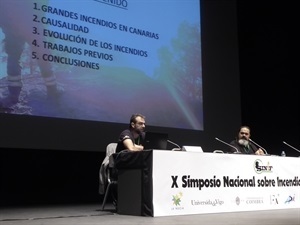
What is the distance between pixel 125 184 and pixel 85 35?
6.55 feet

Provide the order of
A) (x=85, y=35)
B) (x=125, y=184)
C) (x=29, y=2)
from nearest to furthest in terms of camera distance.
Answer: (x=125, y=184), (x=29, y=2), (x=85, y=35)

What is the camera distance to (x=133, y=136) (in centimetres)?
402

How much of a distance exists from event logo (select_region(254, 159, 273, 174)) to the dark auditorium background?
2.57 metres

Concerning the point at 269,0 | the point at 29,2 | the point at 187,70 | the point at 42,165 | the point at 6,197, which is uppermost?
the point at 269,0

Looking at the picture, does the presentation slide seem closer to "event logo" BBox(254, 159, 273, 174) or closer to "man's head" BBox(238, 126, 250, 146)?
"man's head" BBox(238, 126, 250, 146)

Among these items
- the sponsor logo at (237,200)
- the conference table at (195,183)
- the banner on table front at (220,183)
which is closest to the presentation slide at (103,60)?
the conference table at (195,183)

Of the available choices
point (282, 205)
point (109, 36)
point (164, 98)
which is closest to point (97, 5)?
point (109, 36)

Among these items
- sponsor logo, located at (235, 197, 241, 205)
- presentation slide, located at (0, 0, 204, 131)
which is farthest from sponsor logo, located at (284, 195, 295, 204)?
presentation slide, located at (0, 0, 204, 131)

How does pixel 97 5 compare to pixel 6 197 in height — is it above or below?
above

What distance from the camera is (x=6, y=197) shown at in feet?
17.5

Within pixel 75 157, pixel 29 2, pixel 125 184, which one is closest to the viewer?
pixel 125 184

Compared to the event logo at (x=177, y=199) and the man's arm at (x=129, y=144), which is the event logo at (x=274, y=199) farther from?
the man's arm at (x=129, y=144)

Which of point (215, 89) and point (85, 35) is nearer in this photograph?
point (85, 35)

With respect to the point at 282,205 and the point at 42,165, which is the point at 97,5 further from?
the point at 282,205
